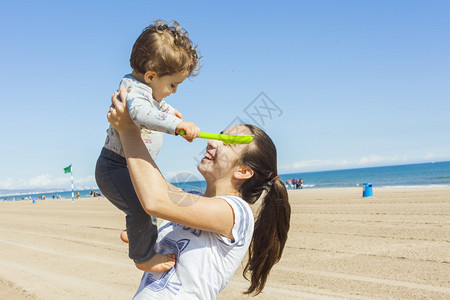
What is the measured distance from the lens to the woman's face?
2135mm

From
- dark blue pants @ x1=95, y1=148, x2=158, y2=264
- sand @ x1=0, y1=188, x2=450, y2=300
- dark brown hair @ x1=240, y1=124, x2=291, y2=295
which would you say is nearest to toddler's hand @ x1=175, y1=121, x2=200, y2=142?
dark blue pants @ x1=95, y1=148, x2=158, y2=264

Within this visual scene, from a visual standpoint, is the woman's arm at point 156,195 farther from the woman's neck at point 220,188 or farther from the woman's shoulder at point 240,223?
the woman's neck at point 220,188

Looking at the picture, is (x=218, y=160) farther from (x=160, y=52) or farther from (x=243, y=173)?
(x=160, y=52)

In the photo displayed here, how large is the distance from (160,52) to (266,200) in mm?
1045

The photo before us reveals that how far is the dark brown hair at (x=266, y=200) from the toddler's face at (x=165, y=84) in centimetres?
48

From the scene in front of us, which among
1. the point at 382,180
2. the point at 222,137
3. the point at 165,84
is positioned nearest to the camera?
Answer: the point at 222,137

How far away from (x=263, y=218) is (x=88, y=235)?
10177mm

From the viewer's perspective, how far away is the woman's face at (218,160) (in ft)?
7.00

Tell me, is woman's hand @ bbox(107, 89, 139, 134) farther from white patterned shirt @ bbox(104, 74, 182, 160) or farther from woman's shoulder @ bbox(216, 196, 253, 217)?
woman's shoulder @ bbox(216, 196, 253, 217)

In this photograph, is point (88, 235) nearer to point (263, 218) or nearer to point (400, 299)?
point (400, 299)

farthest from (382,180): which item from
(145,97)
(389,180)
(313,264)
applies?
(145,97)

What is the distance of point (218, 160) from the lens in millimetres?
2146

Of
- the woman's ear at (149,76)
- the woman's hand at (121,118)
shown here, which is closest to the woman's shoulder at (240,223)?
the woman's hand at (121,118)

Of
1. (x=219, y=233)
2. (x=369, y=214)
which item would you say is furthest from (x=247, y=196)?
(x=369, y=214)
